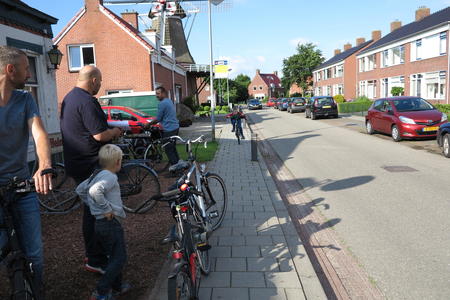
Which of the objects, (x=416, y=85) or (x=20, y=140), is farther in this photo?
(x=416, y=85)

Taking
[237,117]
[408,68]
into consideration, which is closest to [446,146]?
[237,117]

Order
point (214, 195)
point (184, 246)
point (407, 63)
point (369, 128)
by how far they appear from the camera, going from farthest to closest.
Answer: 1. point (407, 63)
2. point (369, 128)
3. point (214, 195)
4. point (184, 246)

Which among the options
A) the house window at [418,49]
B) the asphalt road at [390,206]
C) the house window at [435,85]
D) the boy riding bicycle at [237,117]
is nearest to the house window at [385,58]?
the house window at [418,49]

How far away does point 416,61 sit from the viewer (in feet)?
108

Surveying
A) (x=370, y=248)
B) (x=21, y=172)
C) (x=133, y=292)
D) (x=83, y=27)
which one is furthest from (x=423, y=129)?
(x=83, y=27)

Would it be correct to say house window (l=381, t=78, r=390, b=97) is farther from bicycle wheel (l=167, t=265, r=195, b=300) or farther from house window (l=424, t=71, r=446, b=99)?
→ bicycle wheel (l=167, t=265, r=195, b=300)

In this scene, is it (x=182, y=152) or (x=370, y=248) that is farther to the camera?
(x=182, y=152)

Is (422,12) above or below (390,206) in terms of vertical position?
above

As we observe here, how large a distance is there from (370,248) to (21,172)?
3.85 metres

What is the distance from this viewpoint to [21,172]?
9.55ft

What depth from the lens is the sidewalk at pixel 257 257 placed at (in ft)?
11.4

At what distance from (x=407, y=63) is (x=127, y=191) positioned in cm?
3447

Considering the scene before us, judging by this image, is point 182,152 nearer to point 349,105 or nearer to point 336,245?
point 336,245

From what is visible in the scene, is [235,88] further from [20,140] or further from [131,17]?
[20,140]
